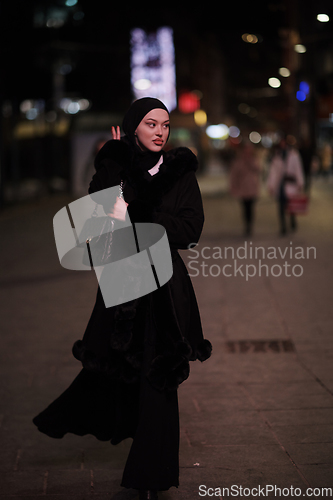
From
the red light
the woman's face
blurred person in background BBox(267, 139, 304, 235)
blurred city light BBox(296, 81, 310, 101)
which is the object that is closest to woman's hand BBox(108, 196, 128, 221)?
the woman's face

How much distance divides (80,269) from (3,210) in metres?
10.1

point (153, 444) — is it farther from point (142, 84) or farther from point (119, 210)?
point (142, 84)

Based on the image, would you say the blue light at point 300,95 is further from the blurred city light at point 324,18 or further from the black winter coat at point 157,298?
the black winter coat at point 157,298

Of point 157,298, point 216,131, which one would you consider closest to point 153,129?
point 157,298

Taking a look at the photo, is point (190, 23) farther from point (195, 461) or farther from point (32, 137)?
point (195, 461)

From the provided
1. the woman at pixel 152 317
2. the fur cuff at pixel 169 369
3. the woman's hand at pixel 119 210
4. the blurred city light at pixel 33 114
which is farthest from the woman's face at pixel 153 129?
the blurred city light at pixel 33 114

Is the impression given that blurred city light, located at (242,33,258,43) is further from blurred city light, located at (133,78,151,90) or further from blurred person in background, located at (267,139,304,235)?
blurred city light, located at (133,78,151,90)

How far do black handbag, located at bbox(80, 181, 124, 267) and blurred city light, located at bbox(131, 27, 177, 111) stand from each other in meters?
31.2

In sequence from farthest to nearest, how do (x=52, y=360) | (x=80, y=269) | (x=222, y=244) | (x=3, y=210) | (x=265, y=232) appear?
(x=3, y=210)
(x=265, y=232)
(x=222, y=244)
(x=80, y=269)
(x=52, y=360)

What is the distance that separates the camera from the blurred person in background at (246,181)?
45.6 feet

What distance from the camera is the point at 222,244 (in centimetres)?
1265

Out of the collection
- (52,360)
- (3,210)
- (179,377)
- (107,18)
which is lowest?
(3,210)

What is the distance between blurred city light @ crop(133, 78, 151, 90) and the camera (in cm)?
3394

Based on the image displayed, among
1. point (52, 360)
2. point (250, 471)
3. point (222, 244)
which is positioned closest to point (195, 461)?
point (250, 471)
